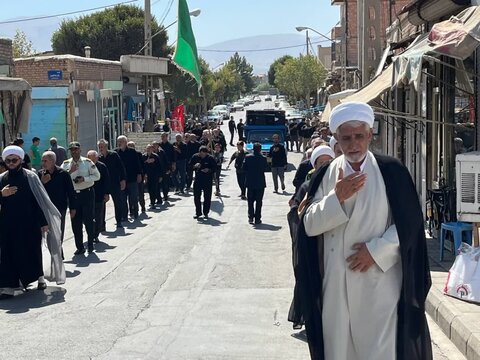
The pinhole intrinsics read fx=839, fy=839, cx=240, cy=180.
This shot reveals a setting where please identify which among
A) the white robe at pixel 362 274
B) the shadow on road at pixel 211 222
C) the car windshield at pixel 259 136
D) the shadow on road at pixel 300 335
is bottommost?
the shadow on road at pixel 211 222

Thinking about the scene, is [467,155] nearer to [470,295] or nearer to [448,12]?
[470,295]

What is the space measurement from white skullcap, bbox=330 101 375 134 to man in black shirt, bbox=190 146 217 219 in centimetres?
1388

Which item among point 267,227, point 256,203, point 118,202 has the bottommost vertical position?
point 267,227

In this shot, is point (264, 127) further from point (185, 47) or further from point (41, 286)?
point (41, 286)

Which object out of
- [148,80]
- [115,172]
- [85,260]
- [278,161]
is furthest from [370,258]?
[148,80]

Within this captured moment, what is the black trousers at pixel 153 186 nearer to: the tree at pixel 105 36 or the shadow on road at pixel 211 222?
the shadow on road at pixel 211 222

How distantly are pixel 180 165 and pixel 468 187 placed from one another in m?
14.7

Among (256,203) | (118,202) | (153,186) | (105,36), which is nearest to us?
(118,202)

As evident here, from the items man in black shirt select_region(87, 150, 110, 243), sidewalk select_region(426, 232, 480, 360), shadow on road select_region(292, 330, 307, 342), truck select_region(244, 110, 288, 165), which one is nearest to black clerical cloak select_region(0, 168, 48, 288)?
shadow on road select_region(292, 330, 307, 342)

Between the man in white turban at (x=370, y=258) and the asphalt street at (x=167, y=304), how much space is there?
9.90ft

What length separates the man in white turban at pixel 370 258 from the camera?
14.1 ft

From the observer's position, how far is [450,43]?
30.7ft

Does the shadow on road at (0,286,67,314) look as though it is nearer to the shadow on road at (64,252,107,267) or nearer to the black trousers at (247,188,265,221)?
the shadow on road at (64,252,107,267)

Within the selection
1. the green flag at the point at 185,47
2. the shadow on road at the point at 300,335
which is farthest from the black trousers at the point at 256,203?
the green flag at the point at 185,47
